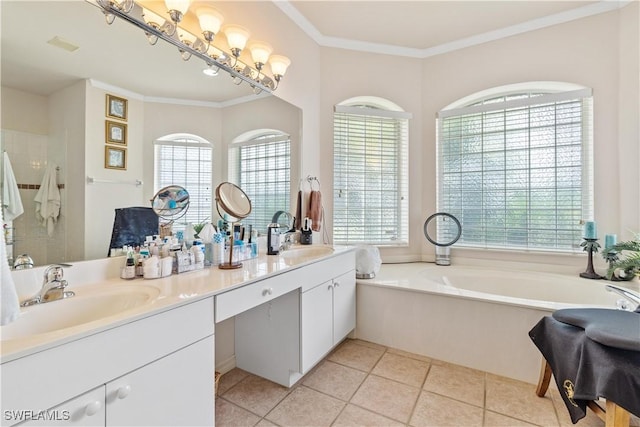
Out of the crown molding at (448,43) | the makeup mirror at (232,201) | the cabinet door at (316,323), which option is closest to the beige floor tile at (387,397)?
the cabinet door at (316,323)

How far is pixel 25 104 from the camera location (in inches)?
41.6

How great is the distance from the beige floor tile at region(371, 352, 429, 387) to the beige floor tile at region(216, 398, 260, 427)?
0.86 metres

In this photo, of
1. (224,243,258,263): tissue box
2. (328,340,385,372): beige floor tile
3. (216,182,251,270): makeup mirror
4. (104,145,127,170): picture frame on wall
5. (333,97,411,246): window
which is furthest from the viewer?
(333,97,411,246): window

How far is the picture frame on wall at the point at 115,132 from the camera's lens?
4.33ft

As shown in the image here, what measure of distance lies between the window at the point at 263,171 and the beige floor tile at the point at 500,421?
1771 mm

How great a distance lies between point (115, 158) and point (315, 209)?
1547 mm

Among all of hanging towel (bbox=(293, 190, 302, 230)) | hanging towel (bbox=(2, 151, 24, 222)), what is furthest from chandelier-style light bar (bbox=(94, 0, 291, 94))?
hanging towel (bbox=(293, 190, 302, 230))

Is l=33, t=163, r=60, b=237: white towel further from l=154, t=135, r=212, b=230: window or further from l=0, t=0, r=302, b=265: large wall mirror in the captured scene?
l=154, t=135, r=212, b=230: window

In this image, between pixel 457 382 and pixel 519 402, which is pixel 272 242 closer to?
pixel 457 382

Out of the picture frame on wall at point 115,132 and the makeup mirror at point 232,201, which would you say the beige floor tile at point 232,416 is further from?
the picture frame on wall at point 115,132

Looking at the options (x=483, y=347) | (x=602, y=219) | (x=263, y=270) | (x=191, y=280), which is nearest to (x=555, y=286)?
(x=602, y=219)

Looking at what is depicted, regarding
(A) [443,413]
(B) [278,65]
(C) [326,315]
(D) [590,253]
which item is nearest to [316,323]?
(C) [326,315]

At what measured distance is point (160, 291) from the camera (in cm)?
113

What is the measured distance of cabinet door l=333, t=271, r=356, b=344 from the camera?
2143 millimetres
